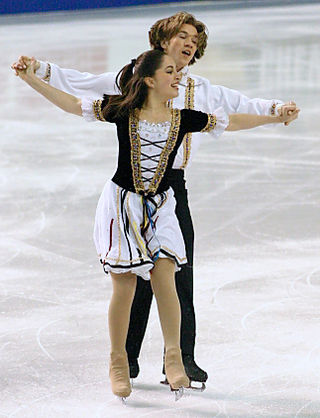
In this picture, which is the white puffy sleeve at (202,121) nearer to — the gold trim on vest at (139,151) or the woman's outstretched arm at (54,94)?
the gold trim on vest at (139,151)

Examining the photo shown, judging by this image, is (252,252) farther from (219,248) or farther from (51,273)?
(51,273)

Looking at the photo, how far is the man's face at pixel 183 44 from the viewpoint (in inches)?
114

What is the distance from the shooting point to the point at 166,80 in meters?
2.72

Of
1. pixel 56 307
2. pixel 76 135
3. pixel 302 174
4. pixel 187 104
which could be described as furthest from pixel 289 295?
pixel 76 135

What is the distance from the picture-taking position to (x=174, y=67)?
9.06ft

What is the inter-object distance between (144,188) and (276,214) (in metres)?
2.31

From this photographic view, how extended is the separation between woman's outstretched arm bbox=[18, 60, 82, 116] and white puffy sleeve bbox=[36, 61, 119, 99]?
0.32 ft

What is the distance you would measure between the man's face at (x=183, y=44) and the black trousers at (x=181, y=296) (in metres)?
0.35

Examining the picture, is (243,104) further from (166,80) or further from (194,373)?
(194,373)

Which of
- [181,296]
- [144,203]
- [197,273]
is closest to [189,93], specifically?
[144,203]

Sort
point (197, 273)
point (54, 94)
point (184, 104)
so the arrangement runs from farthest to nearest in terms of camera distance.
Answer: point (197, 273)
point (184, 104)
point (54, 94)

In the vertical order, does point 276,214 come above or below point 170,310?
below

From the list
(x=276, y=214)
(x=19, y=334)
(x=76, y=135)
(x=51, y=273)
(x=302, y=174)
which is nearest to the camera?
(x=19, y=334)

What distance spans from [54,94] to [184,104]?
410 mm
